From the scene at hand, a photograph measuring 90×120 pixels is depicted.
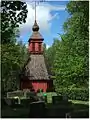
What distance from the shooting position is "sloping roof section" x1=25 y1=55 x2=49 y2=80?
50.5m

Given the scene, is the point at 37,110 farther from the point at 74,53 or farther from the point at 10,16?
the point at 74,53

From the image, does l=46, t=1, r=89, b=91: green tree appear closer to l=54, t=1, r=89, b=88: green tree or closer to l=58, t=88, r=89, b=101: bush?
l=54, t=1, r=89, b=88: green tree

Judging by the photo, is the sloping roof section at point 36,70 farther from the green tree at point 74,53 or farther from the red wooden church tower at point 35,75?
the green tree at point 74,53

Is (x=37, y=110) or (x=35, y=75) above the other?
(x=37, y=110)

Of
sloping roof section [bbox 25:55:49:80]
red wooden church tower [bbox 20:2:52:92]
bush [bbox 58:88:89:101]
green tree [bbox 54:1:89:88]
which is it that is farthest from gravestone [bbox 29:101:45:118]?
sloping roof section [bbox 25:55:49:80]

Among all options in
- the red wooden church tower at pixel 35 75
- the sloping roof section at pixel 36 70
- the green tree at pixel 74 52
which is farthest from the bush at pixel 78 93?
the sloping roof section at pixel 36 70

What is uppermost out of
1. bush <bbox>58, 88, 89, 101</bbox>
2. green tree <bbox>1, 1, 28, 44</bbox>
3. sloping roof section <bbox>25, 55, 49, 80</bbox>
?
green tree <bbox>1, 1, 28, 44</bbox>

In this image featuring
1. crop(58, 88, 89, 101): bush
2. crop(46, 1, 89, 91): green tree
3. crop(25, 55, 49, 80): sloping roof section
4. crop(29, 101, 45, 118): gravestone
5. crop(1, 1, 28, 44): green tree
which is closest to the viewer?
crop(29, 101, 45, 118): gravestone

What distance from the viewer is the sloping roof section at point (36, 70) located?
50.5 m

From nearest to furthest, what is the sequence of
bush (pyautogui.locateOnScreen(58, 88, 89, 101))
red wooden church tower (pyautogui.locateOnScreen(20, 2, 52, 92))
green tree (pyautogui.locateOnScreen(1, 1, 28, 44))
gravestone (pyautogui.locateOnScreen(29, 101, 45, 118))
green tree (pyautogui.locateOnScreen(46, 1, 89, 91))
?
gravestone (pyautogui.locateOnScreen(29, 101, 45, 118)) → green tree (pyautogui.locateOnScreen(1, 1, 28, 44)) → bush (pyautogui.locateOnScreen(58, 88, 89, 101)) → green tree (pyautogui.locateOnScreen(46, 1, 89, 91)) → red wooden church tower (pyautogui.locateOnScreen(20, 2, 52, 92))

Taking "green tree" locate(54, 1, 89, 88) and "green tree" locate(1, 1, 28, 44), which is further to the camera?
"green tree" locate(54, 1, 89, 88)

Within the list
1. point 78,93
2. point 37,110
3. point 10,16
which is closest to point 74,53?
point 78,93

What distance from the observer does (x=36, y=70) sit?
51.2 metres

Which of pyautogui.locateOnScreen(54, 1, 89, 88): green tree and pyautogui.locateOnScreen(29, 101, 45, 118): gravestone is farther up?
pyautogui.locateOnScreen(54, 1, 89, 88): green tree
